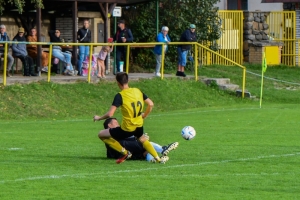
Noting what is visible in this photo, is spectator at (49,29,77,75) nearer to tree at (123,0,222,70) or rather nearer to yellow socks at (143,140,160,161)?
tree at (123,0,222,70)

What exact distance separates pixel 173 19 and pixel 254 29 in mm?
6872

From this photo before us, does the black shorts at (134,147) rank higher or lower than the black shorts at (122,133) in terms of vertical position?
lower

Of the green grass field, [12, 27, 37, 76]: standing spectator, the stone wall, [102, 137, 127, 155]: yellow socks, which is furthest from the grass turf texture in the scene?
the stone wall

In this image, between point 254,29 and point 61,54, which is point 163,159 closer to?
point 61,54

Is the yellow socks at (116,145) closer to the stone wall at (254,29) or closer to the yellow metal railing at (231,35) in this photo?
the yellow metal railing at (231,35)

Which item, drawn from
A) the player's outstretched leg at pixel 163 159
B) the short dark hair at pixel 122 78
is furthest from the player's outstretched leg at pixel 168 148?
the short dark hair at pixel 122 78

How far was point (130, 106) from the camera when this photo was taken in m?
13.3

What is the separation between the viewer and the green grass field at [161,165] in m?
11.1

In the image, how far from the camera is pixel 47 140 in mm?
17922

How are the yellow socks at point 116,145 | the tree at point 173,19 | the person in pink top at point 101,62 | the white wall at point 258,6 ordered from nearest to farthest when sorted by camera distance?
the yellow socks at point 116,145 < the person in pink top at point 101,62 < the tree at point 173,19 < the white wall at point 258,6

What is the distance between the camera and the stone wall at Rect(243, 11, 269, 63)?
136ft

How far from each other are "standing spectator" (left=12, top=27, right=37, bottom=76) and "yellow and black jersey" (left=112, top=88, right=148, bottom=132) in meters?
13.8

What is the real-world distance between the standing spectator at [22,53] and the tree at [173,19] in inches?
313

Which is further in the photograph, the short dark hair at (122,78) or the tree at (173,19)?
the tree at (173,19)
